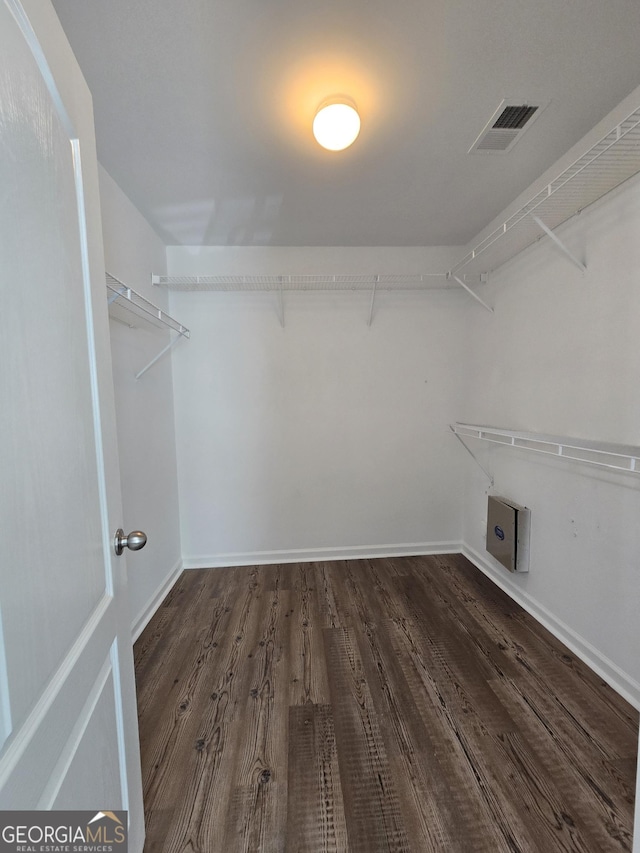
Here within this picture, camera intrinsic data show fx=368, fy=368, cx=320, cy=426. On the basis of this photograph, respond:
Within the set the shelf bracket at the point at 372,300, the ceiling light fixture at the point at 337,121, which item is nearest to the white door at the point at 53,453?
the ceiling light fixture at the point at 337,121

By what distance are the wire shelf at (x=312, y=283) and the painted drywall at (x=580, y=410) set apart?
1.75ft

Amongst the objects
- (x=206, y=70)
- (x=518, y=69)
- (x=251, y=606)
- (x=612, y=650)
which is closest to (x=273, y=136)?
(x=206, y=70)

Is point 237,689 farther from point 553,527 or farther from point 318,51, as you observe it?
Answer: point 318,51

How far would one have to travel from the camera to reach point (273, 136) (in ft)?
5.14

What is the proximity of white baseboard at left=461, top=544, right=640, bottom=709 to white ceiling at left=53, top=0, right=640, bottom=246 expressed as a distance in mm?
2356

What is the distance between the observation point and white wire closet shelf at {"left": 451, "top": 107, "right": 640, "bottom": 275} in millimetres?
1267

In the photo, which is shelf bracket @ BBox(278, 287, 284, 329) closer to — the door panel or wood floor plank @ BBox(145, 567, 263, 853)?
the door panel

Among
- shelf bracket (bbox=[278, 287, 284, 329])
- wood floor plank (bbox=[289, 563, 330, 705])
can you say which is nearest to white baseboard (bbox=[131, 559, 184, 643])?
wood floor plank (bbox=[289, 563, 330, 705])

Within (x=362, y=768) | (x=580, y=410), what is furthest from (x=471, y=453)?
(x=362, y=768)

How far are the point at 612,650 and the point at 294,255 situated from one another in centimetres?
295

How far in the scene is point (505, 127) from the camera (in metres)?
1.55

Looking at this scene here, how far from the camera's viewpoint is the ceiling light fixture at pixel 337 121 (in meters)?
1.35

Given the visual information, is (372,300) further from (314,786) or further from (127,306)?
(314,786)

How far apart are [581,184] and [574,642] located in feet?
7.04
